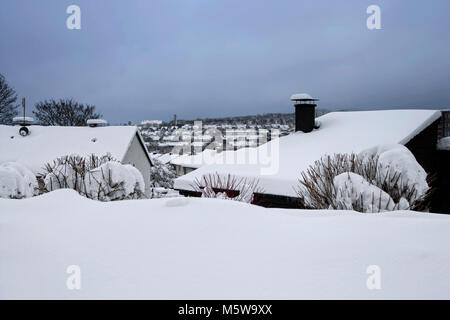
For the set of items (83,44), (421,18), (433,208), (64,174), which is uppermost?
(83,44)

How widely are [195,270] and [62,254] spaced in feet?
3.09

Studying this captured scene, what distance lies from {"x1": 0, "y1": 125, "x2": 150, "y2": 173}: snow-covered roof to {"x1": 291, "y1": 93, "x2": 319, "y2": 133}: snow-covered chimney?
29.3 feet

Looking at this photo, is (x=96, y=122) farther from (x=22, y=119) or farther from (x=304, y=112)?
(x=304, y=112)

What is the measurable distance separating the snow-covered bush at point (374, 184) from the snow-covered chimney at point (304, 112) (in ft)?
21.5

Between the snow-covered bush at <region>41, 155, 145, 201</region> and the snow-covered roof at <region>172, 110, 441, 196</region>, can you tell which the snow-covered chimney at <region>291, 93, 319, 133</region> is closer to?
the snow-covered roof at <region>172, 110, 441, 196</region>

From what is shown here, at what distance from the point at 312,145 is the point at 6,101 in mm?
22821

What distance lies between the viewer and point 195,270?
1.65m

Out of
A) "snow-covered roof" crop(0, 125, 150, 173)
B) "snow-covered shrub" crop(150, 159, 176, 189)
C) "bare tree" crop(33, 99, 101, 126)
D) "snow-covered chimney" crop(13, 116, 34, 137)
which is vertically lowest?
"snow-covered shrub" crop(150, 159, 176, 189)

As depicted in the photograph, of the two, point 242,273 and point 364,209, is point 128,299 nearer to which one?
point 242,273

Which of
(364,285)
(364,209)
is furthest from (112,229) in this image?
(364,209)

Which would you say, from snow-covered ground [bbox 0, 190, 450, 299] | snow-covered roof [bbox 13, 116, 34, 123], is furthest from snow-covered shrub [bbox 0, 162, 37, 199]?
snow-covered roof [bbox 13, 116, 34, 123]

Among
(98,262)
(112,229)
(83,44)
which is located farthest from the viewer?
(83,44)

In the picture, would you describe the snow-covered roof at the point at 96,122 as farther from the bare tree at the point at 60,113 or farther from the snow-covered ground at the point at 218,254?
the snow-covered ground at the point at 218,254

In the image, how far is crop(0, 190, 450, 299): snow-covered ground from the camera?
151 cm
